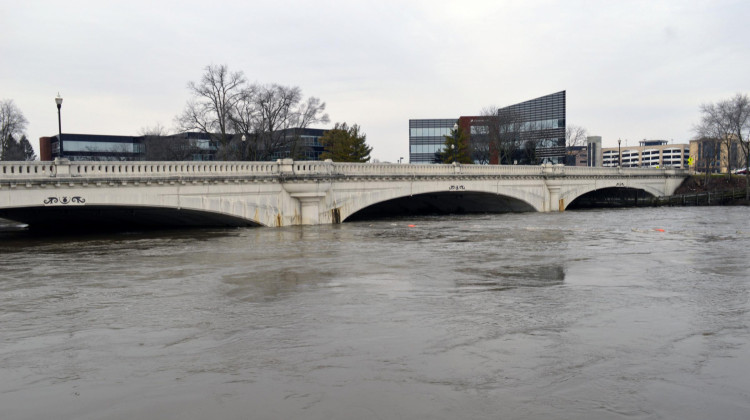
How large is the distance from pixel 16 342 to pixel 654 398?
30.8ft

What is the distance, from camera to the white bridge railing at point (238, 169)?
985 inches

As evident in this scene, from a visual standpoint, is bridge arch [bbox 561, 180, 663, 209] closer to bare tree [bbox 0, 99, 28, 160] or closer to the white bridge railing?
the white bridge railing

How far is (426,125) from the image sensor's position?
110125 millimetres

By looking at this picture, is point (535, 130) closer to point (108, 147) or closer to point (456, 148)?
point (456, 148)

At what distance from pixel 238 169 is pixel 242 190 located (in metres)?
1.06

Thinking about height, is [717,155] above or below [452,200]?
above

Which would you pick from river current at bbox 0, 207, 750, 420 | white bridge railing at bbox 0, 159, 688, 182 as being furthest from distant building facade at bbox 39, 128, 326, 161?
river current at bbox 0, 207, 750, 420

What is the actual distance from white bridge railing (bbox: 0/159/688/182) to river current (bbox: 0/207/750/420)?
5.48 metres

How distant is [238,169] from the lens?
103ft

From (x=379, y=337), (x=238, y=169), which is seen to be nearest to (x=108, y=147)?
(x=238, y=169)

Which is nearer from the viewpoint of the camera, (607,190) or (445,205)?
(445,205)

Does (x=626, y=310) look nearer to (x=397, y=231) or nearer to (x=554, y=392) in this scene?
(x=554, y=392)

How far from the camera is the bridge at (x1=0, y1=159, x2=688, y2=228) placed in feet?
83.5

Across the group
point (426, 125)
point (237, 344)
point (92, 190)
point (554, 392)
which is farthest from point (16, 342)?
point (426, 125)
